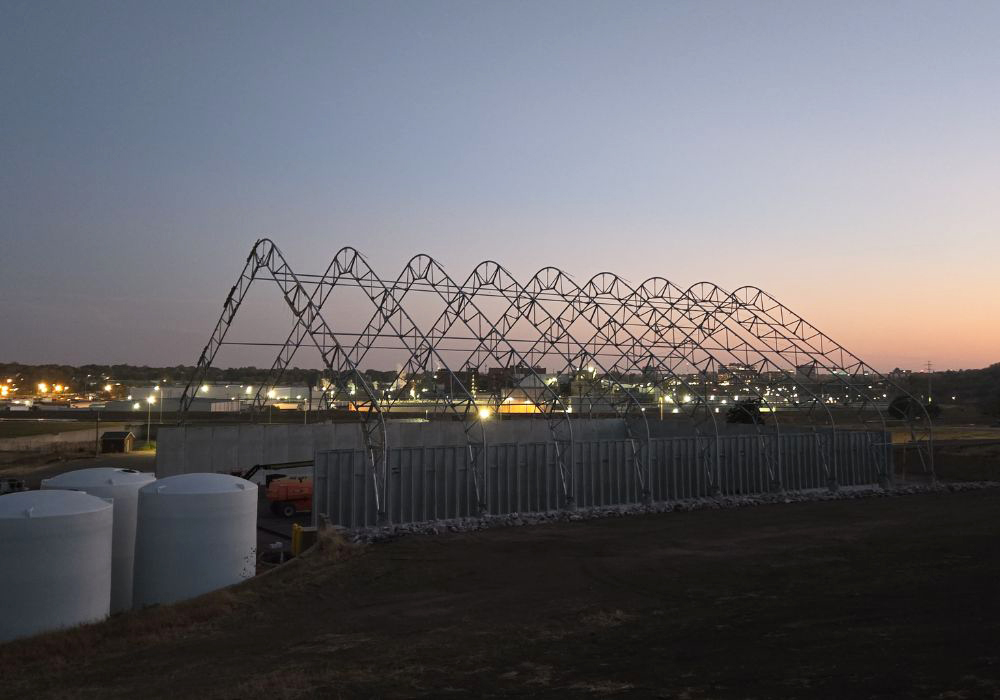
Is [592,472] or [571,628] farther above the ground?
[592,472]

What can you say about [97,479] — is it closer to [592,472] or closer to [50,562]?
[50,562]

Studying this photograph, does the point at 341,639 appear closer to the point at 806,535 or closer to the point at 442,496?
the point at 442,496

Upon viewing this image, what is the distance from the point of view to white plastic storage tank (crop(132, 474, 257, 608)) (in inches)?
558

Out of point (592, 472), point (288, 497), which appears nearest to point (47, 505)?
point (288, 497)

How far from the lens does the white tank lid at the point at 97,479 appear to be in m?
15.5

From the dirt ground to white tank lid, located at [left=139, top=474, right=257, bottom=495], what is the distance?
2.00 metres

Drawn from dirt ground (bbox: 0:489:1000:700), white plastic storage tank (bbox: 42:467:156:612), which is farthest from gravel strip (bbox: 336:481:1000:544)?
white plastic storage tank (bbox: 42:467:156:612)

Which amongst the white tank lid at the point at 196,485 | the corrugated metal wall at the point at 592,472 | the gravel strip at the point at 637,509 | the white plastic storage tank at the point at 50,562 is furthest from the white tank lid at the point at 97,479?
the gravel strip at the point at 637,509

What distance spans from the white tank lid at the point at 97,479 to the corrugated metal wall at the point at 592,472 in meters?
5.28

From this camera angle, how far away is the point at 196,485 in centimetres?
1482

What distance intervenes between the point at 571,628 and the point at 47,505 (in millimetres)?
8936

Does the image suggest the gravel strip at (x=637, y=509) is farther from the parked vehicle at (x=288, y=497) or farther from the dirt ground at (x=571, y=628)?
the parked vehicle at (x=288, y=497)

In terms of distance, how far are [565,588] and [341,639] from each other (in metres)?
5.01

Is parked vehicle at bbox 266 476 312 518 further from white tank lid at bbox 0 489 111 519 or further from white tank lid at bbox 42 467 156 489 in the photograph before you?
white tank lid at bbox 0 489 111 519
